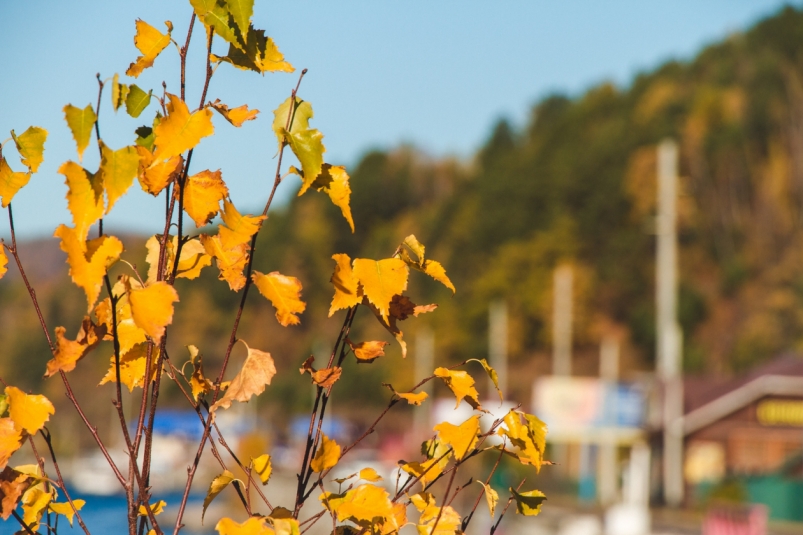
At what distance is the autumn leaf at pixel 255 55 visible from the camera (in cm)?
161

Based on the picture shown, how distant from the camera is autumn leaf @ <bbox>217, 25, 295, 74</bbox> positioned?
161cm

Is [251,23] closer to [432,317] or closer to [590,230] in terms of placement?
[432,317]

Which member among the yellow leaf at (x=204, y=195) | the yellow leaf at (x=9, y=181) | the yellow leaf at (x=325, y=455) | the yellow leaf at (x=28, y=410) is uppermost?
the yellow leaf at (x=9, y=181)

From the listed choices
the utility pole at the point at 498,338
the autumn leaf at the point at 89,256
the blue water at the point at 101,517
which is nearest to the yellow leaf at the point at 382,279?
the autumn leaf at the point at 89,256

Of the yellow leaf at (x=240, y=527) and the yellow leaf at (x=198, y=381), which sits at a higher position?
the yellow leaf at (x=198, y=381)

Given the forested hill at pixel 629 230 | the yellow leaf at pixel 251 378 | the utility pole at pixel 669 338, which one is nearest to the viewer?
the yellow leaf at pixel 251 378

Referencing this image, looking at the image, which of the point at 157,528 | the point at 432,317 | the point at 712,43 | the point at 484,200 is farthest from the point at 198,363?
the point at 712,43

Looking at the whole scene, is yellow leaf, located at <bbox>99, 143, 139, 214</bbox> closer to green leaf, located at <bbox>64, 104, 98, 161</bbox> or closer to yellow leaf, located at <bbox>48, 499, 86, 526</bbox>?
green leaf, located at <bbox>64, 104, 98, 161</bbox>

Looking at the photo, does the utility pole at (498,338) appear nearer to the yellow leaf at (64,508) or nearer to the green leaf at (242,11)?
the yellow leaf at (64,508)

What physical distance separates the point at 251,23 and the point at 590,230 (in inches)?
2813

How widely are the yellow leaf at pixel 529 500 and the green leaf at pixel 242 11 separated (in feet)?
2.65

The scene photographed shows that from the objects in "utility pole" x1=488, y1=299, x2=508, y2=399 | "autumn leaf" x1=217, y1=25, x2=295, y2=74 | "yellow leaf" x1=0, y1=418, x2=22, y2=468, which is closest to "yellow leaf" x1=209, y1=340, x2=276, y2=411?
"yellow leaf" x1=0, y1=418, x2=22, y2=468

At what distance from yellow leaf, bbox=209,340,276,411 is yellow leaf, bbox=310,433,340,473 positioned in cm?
18

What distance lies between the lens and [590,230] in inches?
2832
